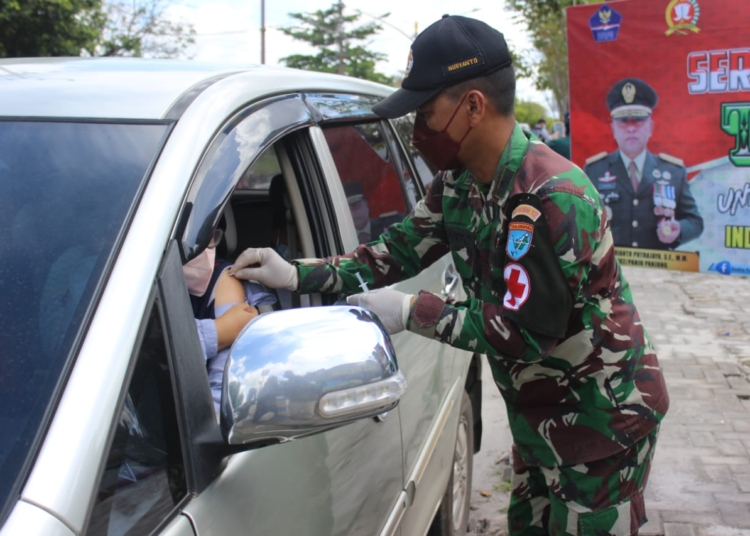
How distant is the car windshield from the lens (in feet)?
3.49

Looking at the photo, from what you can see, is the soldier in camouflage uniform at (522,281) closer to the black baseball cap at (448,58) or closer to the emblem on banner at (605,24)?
the black baseball cap at (448,58)

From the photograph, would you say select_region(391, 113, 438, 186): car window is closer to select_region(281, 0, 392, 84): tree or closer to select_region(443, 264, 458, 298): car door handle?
select_region(443, 264, 458, 298): car door handle

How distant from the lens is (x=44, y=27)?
14141 mm

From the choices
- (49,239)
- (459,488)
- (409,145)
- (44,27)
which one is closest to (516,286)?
(49,239)

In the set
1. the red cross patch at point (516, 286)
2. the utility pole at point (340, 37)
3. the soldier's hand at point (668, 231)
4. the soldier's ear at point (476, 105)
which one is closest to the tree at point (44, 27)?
the soldier's hand at point (668, 231)

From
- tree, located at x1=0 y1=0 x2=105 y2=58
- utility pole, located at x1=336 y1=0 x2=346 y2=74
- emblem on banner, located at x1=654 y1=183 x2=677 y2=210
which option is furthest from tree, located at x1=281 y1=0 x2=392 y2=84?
emblem on banner, located at x1=654 y1=183 x2=677 y2=210

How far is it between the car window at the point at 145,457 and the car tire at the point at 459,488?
6.02 ft

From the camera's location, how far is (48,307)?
46.1 inches

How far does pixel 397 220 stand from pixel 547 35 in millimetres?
21196

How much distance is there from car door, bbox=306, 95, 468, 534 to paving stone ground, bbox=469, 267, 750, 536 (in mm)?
1020

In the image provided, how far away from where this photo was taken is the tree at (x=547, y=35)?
13617 millimetres

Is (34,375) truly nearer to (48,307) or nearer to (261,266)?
(48,307)

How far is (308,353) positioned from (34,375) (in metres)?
0.40

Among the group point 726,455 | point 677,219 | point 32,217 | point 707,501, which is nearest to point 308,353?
point 32,217
